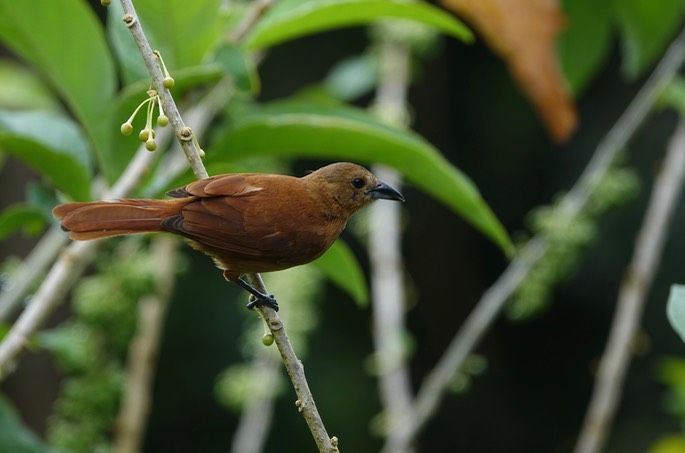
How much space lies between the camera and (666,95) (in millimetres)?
3541

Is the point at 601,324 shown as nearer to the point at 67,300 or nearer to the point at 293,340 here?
the point at 67,300

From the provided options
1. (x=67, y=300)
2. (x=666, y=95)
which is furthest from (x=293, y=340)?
(x=67, y=300)

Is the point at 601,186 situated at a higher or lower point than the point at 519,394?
lower

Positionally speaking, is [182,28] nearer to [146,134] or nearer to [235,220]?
[235,220]

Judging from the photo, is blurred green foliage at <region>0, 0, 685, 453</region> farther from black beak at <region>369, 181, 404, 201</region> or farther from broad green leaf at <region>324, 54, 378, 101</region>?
broad green leaf at <region>324, 54, 378, 101</region>

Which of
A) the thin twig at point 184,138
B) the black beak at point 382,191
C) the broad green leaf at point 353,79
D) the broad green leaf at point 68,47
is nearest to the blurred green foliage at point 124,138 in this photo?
the broad green leaf at point 68,47

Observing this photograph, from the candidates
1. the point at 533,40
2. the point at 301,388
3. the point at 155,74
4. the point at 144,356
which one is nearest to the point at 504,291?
the point at 533,40

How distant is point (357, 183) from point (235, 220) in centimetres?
55

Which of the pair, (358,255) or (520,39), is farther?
(358,255)

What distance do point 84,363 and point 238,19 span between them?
3.90 feet

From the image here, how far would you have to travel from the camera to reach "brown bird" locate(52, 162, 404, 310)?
242cm

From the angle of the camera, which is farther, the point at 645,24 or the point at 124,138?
the point at 645,24

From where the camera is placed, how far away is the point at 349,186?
2982mm

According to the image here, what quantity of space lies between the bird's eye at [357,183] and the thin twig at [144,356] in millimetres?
628
